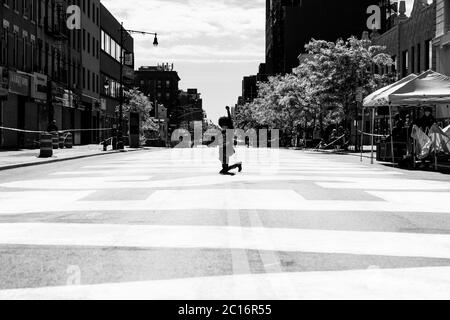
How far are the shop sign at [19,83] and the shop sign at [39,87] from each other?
2.87 ft

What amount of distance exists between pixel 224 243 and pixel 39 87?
39699 millimetres

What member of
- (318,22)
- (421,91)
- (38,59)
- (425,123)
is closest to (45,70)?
(38,59)

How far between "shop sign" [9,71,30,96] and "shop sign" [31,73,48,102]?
0.87m

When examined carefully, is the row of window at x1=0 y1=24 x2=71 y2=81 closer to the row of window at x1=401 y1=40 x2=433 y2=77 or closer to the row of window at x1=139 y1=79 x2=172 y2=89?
the row of window at x1=401 y1=40 x2=433 y2=77

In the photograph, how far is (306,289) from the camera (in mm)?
5309

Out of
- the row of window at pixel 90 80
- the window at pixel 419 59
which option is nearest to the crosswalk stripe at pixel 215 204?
the window at pixel 419 59

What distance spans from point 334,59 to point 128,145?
23273 millimetres

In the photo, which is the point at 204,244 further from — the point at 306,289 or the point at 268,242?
the point at 306,289

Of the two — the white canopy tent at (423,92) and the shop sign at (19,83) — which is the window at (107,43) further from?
the white canopy tent at (423,92)

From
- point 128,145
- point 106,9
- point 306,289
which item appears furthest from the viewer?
point 106,9

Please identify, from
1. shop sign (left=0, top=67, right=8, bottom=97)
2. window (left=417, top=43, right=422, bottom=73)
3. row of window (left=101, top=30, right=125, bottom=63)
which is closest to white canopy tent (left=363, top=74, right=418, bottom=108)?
shop sign (left=0, top=67, right=8, bottom=97)

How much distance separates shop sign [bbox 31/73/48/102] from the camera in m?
43.6

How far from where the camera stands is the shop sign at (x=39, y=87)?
43.6 m
